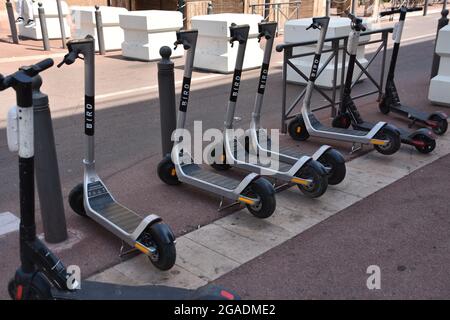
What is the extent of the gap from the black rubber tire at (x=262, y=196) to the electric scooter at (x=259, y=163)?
524mm

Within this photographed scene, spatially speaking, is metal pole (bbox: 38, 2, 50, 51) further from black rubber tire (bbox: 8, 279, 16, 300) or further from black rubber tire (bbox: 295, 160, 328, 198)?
black rubber tire (bbox: 8, 279, 16, 300)

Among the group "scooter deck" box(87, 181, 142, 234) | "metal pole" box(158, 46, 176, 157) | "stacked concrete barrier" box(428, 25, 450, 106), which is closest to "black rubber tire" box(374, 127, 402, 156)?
"metal pole" box(158, 46, 176, 157)

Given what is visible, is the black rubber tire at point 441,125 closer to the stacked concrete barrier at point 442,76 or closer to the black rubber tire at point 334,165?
the stacked concrete barrier at point 442,76

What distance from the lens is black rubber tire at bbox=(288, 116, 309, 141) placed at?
6157mm

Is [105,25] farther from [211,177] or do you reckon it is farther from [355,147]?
[211,177]

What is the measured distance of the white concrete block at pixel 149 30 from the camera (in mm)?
11039

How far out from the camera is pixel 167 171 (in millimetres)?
4797

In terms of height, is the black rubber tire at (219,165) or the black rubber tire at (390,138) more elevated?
the black rubber tire at (390,138)

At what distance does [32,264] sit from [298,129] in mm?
4111

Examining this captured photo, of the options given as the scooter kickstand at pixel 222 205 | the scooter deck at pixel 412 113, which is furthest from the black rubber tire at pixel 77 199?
the scooter deck at pixel 412 113

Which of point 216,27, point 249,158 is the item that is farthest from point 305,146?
point 216,27

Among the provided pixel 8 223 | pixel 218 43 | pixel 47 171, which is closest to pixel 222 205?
pixel 47 171

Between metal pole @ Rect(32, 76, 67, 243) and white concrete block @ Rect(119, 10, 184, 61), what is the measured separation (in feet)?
25.9

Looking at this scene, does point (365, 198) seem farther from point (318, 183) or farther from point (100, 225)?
point (100, 225)
